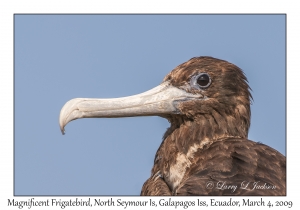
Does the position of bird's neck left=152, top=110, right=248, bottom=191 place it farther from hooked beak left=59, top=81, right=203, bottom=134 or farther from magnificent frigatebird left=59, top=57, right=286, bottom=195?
hooked beak left=59, top=81, right=203, bottom=134

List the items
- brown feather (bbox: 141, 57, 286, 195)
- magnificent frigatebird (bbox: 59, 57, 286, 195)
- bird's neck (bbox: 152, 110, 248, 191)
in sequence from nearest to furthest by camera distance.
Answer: brown feather (bbox: 141, 57, 286, 195), magnificent frigatebird (bbox: 59, 57, 286, 195), bird's neck (bbox: 152, 110, 248, 191)

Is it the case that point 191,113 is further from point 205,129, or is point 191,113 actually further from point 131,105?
point 131,105

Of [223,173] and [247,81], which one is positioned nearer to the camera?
[223,173]

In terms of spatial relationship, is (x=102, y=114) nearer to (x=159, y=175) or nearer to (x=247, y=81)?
(x=159, y=175)
